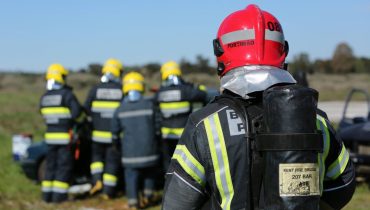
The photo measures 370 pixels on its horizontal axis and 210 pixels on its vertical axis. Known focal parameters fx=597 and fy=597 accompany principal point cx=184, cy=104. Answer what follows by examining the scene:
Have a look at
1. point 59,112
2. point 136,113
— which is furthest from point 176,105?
point 59,112

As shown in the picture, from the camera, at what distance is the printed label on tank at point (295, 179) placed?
75.7 inches

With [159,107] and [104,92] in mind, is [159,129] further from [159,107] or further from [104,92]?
[104,92]

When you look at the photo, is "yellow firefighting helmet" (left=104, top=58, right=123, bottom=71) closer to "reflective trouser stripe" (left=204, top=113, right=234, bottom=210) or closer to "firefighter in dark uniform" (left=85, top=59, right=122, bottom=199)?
"firefighter in dark uniform" (left=85, top=59, right=122, bottom=199)

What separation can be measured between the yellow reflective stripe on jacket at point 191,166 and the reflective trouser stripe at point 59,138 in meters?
6.81

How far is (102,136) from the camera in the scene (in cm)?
899

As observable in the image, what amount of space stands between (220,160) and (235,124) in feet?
0.45

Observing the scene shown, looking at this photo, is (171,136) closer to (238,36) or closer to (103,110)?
(103,110)

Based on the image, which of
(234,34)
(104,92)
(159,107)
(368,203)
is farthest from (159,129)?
(234,34)

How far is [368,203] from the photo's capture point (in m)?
7.88

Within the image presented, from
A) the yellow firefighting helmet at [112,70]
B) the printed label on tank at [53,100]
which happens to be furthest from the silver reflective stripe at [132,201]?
the yellow firefighting helmet at [112,70]

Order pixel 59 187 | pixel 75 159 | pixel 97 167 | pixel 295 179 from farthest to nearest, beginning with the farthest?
pixel 75 159, pixel 97 167, pixel 59 187, pixel 295 179

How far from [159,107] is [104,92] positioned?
910 mm

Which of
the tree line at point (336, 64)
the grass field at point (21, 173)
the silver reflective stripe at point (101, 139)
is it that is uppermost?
the silver reflective stripe at point (101, 139)

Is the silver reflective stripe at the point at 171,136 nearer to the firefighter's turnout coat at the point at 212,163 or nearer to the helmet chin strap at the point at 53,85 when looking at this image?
the helmet chin strap at the point at 53,85
